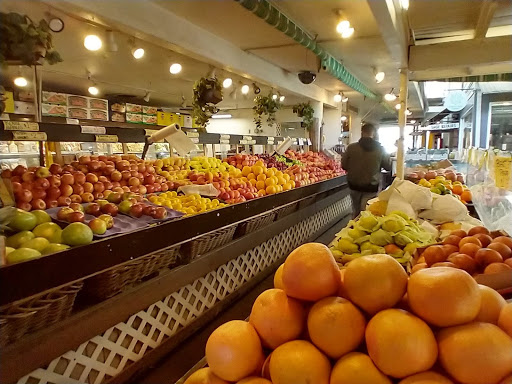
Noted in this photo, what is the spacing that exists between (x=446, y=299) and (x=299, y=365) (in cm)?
37

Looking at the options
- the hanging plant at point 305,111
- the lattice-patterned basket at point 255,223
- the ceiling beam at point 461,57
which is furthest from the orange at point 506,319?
the hanging plant at point 305,111

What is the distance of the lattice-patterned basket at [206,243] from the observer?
297cm

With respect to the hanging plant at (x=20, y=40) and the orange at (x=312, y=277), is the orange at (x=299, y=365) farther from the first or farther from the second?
the hanging plant at (x=20, y=40)

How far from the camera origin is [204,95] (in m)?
5.43

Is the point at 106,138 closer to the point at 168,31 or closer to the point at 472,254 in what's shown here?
the point at 168,31

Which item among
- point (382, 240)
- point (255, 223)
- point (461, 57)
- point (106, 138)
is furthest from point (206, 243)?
point (461, 57)

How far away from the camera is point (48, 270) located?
5.97 ft

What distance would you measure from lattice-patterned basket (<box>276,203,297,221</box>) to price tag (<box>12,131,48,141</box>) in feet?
8.77

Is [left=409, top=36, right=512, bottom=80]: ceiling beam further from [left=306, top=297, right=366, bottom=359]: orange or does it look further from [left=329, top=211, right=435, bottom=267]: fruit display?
[left=306, top=297, right=366, bottom=359]: orange

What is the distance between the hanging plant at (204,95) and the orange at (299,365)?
4864mm

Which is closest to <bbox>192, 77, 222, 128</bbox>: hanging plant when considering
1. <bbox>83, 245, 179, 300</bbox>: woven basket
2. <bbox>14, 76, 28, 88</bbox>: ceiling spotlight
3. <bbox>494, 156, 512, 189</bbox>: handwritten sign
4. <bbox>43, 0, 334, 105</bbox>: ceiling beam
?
<bbox>43, 0, 334, 105</bbox>: ceiling beam

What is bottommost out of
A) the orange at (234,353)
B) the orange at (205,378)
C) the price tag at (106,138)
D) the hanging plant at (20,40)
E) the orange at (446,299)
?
the orange at (205,378)

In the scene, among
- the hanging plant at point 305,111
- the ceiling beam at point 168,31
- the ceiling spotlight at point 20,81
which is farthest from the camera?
the hanging plant at point 305,111

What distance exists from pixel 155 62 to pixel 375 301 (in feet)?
22.3
